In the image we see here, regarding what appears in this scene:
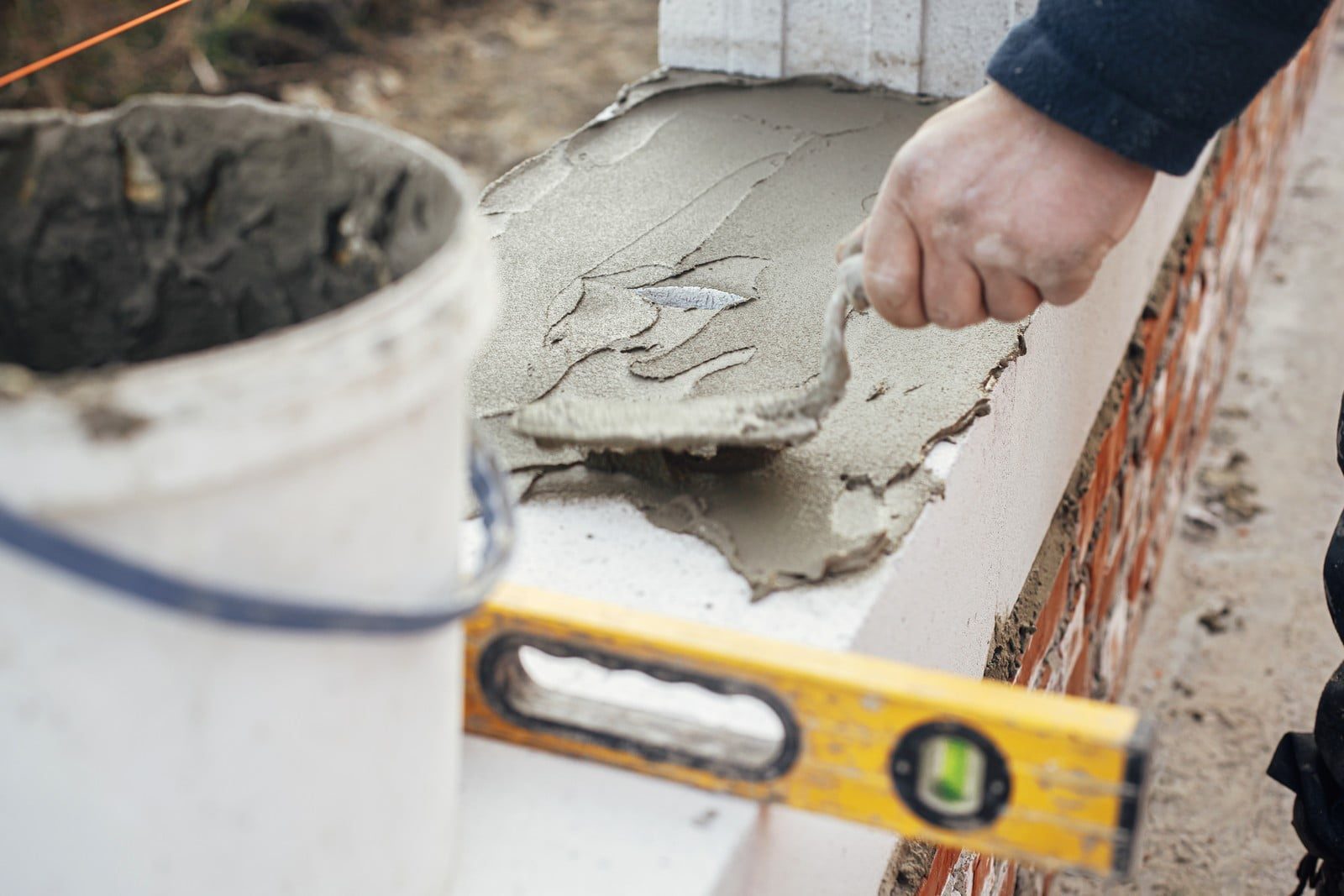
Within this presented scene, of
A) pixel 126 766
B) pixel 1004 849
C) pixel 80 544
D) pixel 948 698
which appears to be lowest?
pixel 1004 849

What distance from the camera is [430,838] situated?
2.92ft

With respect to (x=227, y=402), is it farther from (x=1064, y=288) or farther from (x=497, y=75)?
(x=497, y=75)

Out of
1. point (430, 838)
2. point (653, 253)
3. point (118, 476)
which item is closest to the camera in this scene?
point (118, 476)

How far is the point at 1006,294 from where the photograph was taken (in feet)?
4.30

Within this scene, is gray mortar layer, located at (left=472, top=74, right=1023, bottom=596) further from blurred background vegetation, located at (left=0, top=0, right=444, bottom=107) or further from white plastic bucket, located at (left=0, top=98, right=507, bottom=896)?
blurred background vegetation, located at (left=0, top=0, right=444, bottom=107)

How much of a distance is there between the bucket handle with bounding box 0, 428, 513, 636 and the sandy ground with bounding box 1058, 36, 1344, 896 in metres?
2.09

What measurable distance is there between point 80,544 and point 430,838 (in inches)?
14.0

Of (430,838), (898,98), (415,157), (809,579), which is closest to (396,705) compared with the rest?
(430,838)

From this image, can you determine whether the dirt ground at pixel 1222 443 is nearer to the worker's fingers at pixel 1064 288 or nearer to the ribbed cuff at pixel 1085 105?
the worker's fingers at pixel 1064 288

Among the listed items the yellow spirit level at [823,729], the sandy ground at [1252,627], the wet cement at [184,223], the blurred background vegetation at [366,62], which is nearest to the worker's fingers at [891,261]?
the yellow spirit level at [823,729]

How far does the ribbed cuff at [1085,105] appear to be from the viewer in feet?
4.03

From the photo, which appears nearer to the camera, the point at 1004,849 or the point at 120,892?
the point at 120,892

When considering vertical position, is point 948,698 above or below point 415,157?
below

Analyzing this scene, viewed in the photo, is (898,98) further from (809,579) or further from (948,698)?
(948,698)
